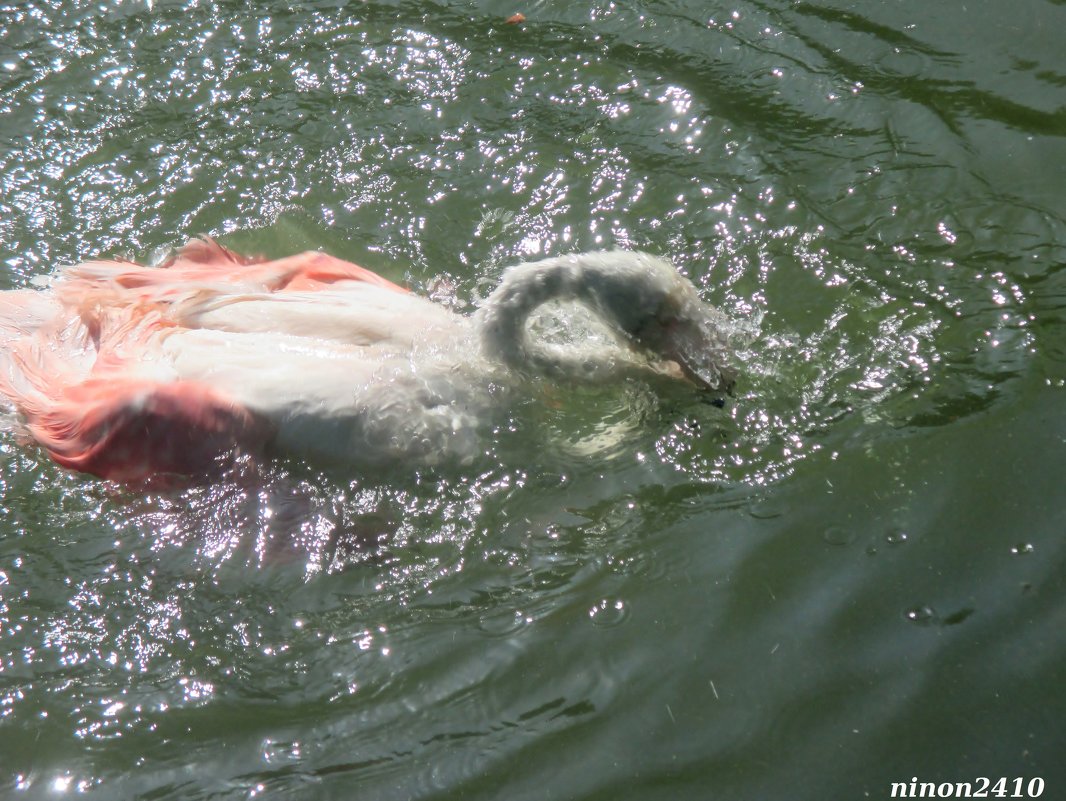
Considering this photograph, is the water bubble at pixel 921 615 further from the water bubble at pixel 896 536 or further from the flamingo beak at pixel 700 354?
the flamingo beak at pixel 700 354

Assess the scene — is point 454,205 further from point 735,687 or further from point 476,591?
point 735,687

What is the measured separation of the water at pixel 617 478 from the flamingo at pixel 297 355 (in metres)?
0.17

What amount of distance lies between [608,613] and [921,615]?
1.06 meters

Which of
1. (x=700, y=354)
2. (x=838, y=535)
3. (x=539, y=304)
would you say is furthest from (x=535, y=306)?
(x=838, y=535)

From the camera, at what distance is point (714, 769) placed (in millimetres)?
3408

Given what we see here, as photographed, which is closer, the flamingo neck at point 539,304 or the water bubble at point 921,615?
the water bubble at point 921,615

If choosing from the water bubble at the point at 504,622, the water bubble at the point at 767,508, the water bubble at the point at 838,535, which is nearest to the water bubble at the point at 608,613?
the water bubble at the point at 504,622

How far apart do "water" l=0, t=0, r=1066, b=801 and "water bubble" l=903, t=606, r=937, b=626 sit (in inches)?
0.9

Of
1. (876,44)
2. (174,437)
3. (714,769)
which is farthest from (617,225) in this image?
(714,769)

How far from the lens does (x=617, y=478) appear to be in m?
4.47

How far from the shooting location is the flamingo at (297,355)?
4.11 m

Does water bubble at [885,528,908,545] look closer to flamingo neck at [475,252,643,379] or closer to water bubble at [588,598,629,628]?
water bubble at [588,598,629,628]

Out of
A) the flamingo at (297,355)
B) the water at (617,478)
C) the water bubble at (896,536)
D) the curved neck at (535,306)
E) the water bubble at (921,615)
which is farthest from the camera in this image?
the curved neck at (535,306)

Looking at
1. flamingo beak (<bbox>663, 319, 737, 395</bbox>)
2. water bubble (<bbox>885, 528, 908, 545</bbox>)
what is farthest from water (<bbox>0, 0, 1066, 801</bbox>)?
flamingo beak (<bbox>663, 319, 737, 395</bbox>)
